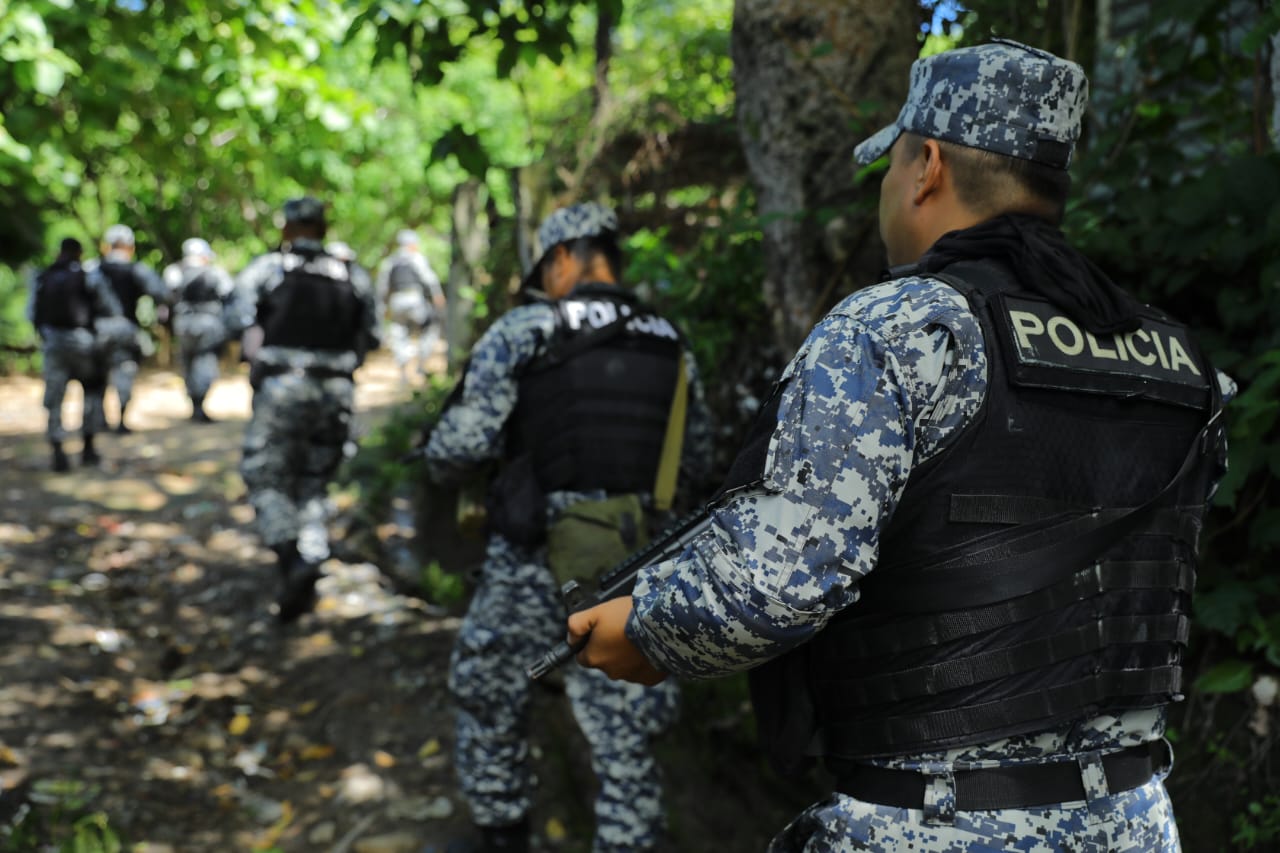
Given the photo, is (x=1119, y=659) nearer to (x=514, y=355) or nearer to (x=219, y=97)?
(x=514, y=355)

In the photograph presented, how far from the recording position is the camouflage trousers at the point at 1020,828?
141 cm

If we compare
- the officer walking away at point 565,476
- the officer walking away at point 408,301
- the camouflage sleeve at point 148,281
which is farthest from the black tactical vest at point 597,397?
the officer walking away at point 408,301

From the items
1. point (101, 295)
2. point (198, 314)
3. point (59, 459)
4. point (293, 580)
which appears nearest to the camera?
point (293, 580)

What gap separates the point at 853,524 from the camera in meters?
1.33

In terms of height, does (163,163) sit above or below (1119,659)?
above

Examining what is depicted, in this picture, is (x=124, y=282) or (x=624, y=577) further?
(x=124, y=282)

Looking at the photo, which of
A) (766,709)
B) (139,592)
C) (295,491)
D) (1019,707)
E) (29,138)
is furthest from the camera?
(139,592)

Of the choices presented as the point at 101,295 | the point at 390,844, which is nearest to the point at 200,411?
the point at 101,295

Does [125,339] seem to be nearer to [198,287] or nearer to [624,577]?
[198,287]

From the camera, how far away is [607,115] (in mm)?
6461

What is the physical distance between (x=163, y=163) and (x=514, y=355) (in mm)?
→ 3700

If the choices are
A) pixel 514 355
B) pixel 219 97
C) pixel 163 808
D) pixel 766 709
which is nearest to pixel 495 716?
pixel 514 355

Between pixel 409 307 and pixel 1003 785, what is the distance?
39.5 feet

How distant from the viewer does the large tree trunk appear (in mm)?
3488
